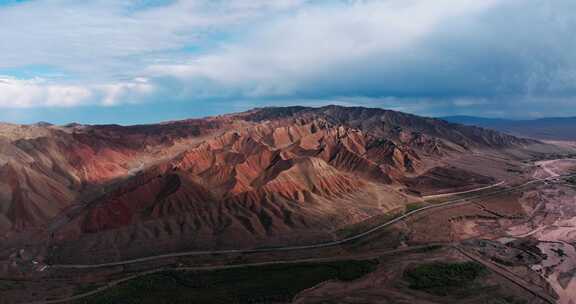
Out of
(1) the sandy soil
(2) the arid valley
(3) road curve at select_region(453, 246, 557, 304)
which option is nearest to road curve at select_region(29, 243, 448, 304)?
(2) the arid valley

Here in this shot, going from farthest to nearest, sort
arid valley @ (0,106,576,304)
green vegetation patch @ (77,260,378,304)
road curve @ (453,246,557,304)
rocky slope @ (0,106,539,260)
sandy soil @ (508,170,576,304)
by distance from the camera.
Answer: rocky slope @ (0,106,539,260)
sandy soil @ (508,170,576,304)
arid valley @ (0,106,576,304)
green vegetation patch @ (77,260,378,304)
road curve @ (453,246,557,304)

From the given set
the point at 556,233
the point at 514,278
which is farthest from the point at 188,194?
the point at 556,233

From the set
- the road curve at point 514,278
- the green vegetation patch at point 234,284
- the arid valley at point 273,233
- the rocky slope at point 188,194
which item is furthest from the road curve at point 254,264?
the rocky slope at point 188,194

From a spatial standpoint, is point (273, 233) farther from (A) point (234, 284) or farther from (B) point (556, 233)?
(B) point (556, 233)

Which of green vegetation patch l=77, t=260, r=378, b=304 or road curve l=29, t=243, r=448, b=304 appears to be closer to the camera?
green vegetation patch l=77, t=260, r=378, b=304

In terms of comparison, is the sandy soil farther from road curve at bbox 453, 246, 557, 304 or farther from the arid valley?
road curve at bbox 453, 246, 557, 304
